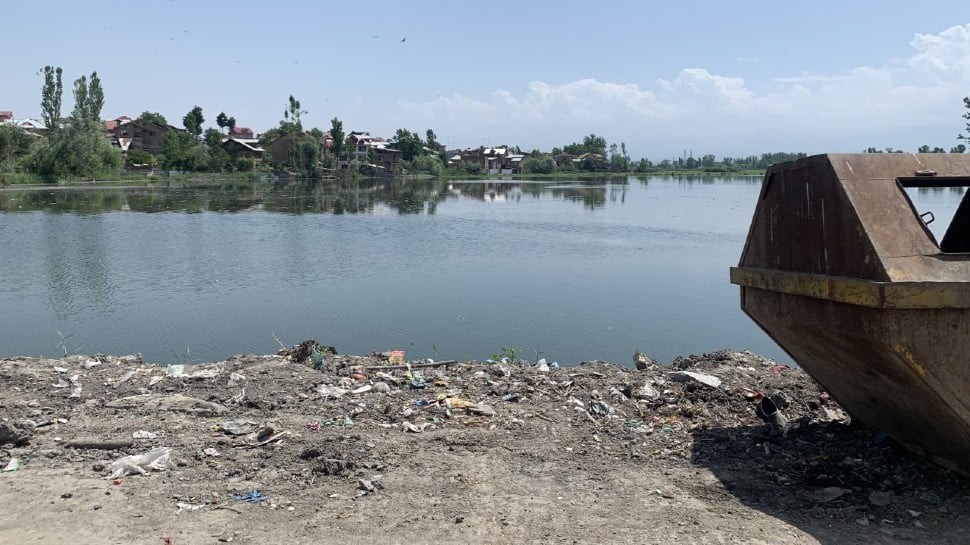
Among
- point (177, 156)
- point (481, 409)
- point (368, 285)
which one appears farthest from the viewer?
point (177, 156)

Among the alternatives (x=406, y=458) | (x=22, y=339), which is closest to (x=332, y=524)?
(x=406, y=458)

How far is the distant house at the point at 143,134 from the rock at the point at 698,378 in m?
86.6

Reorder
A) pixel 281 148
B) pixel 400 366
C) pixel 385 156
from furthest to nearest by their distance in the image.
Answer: pixel 385 156, pixel 281 148, pixel 400 366

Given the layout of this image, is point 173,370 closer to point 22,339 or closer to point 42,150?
point 22,339

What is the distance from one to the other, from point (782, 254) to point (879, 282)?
1.04m

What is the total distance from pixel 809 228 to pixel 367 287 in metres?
11.3

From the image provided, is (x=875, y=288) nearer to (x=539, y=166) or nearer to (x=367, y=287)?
(x=367, y=287)

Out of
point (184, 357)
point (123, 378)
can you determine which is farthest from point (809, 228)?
point (184, 357)

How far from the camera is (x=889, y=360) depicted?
377cm

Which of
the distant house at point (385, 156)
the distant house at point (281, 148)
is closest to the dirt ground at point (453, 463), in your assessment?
the distant house at point (281, 148)

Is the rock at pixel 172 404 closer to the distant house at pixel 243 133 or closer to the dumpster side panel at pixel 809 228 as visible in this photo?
the dumpster side panel at pixel 809 228

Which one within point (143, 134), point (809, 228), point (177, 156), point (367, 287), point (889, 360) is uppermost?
point (143, 134)

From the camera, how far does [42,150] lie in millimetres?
55844

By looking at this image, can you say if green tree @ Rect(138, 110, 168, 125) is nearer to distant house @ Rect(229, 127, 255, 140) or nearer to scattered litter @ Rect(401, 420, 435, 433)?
distant house @ Rect(229, 127, 255, 140)
